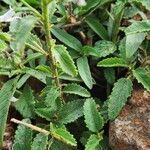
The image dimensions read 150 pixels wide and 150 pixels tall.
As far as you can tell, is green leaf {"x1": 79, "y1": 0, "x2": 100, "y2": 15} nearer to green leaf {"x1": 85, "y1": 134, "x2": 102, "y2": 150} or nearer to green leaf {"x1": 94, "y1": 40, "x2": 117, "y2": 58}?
green leaf {"x1": 94, "y1": 40, "x2": 117, "y2": 58}

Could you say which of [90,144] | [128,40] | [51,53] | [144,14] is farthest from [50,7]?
[144,14]

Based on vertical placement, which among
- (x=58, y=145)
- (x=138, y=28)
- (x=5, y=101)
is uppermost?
(x=138, y=28)

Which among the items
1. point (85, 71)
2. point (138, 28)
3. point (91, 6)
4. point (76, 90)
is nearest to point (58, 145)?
point (76, 90)

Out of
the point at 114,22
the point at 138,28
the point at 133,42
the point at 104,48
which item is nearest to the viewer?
the point at 138,28

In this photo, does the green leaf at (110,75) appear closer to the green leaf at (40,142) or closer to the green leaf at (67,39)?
the green leaf at (67,39)

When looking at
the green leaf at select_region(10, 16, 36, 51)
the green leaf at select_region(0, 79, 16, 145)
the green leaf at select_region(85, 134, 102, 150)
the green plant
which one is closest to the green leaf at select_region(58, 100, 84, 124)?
the green plant

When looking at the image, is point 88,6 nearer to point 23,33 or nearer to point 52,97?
point 52,97
